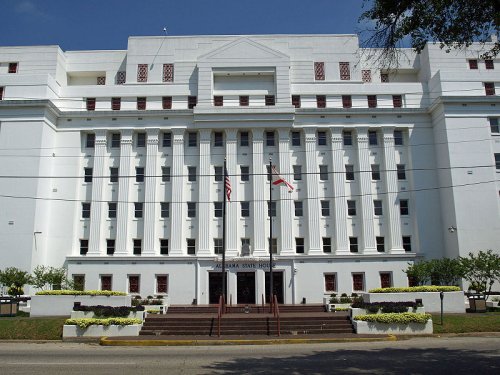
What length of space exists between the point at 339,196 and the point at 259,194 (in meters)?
7.49

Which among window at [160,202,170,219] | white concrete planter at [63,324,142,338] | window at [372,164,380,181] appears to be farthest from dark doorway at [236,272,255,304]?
white concrete planter at [63,324,142,338]

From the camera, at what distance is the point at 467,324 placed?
2622 centimetres

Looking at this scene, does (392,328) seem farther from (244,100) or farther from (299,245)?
(244,100)

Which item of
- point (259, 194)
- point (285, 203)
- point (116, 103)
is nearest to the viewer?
point (285, 203)

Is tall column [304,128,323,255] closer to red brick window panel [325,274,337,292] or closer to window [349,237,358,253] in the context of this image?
red brick window panel [325,274,337,292]

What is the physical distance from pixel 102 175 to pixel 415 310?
99.9ft

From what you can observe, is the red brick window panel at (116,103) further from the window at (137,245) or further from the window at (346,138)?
the window at (346,138)

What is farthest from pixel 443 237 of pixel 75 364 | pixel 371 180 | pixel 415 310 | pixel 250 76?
pixel 75 364

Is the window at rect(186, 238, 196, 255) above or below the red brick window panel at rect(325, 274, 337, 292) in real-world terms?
above

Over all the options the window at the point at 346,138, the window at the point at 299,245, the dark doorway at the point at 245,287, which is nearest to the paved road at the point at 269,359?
the dark doorway at the point at 245,287

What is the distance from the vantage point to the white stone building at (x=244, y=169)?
4184 cm

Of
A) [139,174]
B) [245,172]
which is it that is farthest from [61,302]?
[245,172]

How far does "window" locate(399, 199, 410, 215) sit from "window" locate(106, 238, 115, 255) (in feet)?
88.4

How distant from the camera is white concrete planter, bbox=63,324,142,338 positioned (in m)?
25.2
